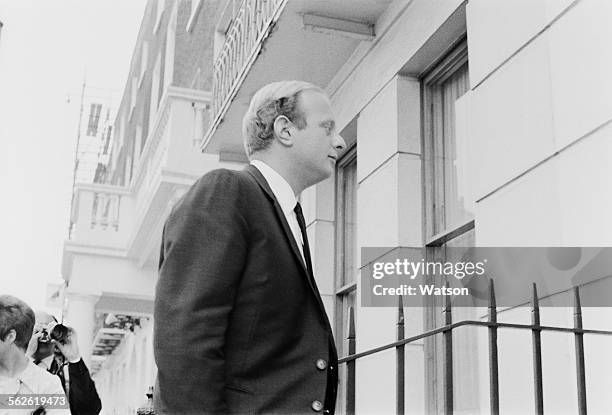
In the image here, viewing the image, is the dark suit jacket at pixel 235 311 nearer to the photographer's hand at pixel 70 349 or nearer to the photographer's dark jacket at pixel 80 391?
the photographer's dark jacket at pixel 80 391

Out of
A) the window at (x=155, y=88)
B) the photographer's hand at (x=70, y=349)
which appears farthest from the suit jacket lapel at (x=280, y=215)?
the window at (x=155, y=88)

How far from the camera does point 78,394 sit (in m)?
4.29

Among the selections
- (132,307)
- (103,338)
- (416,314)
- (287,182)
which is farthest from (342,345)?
(103,338)

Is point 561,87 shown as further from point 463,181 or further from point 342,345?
point 342,345

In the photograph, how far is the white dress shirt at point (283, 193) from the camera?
106 inches

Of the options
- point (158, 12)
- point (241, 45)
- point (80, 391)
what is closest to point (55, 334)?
point (80, 391)

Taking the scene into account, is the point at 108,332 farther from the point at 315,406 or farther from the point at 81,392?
the point at 315,406

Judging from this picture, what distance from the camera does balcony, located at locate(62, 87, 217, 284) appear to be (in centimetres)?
1180

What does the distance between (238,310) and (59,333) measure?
2.49 meters

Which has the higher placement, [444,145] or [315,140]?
[444,145]

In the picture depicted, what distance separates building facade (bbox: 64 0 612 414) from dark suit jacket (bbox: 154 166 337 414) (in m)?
1.81

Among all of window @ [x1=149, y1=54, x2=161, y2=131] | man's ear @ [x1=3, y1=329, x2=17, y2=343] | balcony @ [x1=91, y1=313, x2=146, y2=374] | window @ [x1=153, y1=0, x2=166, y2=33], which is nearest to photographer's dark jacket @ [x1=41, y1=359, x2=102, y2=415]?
man's ear @ [x1=3, y1=329, x2=17, y2=343]

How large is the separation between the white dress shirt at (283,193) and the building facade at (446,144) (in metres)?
1.69

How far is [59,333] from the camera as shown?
15.1 ft
